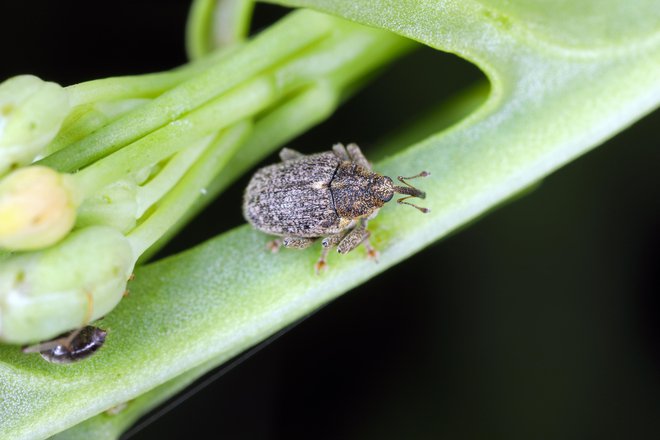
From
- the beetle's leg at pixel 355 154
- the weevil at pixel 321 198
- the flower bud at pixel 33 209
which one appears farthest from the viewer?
the beetle's leg at pixel 355 154

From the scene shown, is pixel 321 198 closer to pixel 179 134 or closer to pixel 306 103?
pixel 306 103

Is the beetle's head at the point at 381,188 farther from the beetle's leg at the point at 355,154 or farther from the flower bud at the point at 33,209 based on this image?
the flower bud at the point at 33,209

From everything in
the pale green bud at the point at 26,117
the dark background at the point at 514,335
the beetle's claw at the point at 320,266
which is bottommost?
the dark background at the point at 514,335

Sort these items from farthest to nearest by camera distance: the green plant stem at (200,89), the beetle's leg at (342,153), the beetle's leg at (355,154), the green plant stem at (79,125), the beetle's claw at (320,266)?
1. the beetle's leg at (342,153)
2. the beetle's leg at (355,154)
3. the beetle's claw at (320,266)
4. the green plant stem at (79,125)
5. the green plant stem at (200,89)

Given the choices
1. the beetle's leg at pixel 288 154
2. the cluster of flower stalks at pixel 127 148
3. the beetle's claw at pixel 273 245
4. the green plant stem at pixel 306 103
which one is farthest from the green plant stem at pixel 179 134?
the beetle's leg at pixel 288 154

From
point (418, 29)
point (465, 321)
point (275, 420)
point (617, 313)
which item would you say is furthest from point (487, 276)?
point (418, 29)

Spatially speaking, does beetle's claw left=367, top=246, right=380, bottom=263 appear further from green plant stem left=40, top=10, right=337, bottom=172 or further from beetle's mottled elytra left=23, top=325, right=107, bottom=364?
beetle's mottled elytra left=23, top=325, right=107, bottom=364

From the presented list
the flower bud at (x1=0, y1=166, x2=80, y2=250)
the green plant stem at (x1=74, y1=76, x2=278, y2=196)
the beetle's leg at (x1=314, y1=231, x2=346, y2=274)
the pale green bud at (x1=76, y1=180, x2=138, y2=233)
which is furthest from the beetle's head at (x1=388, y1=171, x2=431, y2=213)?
the flower bud at (x1=0, y1=166, x2=80, y2=250)
